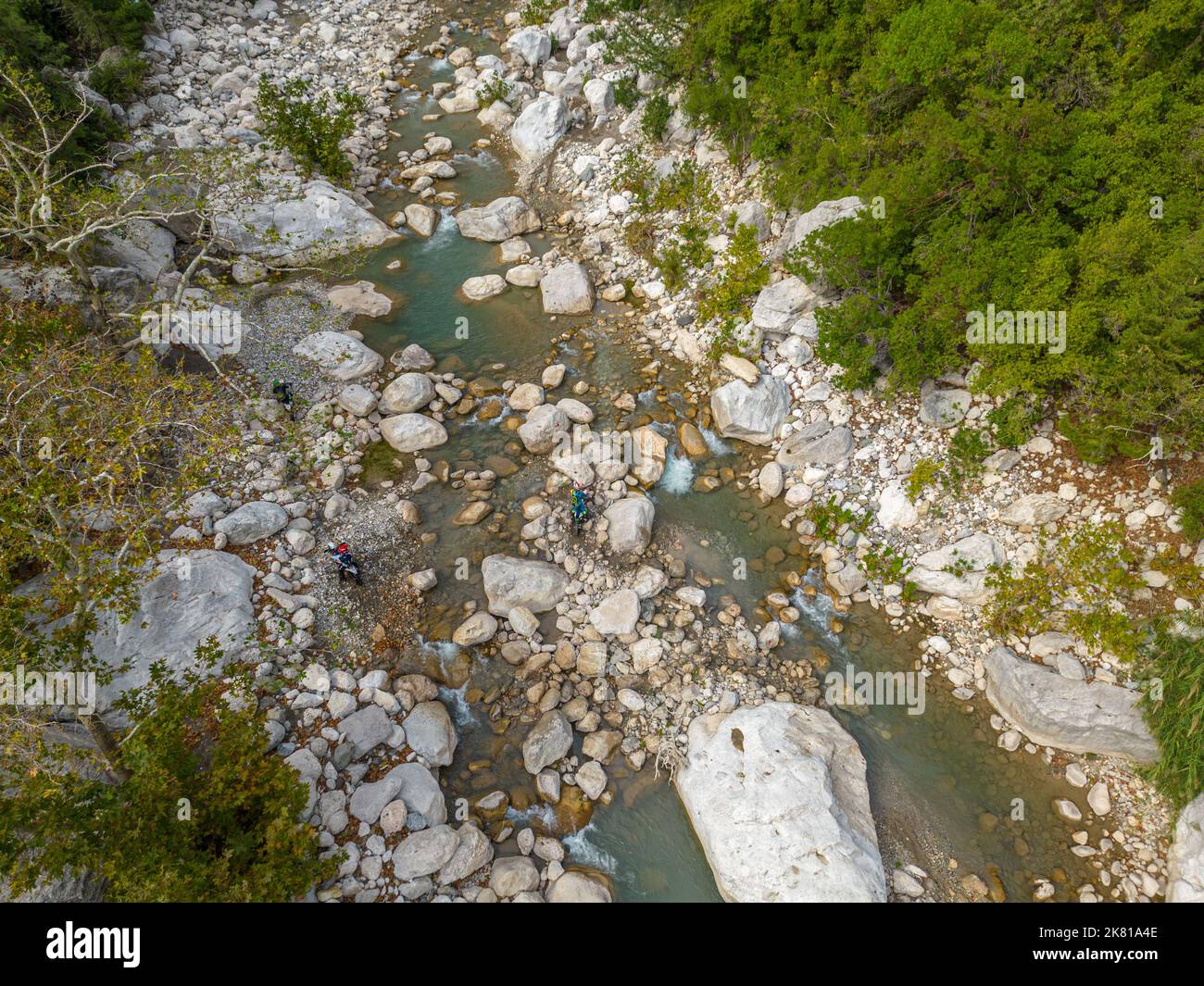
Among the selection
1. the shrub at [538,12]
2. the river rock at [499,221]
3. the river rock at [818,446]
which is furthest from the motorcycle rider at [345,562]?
the shrub at [538,12]

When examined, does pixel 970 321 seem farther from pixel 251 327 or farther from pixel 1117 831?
pixel 251 327

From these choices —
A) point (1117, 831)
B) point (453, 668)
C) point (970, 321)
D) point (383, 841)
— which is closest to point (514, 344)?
point (453, 668)

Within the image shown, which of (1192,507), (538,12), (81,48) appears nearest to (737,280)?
(1192,507)

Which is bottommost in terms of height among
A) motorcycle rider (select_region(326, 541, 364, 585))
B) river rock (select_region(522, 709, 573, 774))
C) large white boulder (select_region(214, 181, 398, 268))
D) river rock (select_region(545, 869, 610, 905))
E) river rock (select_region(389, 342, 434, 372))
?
river rock (select_region(545, 869, 610, 905))

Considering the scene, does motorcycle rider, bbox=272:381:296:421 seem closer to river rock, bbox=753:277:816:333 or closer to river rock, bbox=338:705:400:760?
river rock, bbox=338:705:400:760

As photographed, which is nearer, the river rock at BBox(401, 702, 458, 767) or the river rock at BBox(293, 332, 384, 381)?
the river rock at BBox(401, 702, 458, 767)

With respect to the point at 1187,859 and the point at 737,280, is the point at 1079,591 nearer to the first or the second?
the point at 1187,859

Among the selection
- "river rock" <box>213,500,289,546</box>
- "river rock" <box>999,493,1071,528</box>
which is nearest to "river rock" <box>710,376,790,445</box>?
"river rock" <box>999,493,1071,528</box>

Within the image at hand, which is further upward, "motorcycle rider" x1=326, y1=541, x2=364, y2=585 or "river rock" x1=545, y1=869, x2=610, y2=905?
"motorcycle rider" x1=326, y1=541, x2=364, y2=585

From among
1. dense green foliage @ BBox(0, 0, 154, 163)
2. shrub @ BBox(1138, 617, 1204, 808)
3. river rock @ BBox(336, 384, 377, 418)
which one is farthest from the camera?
dense green foliage @ BBox(0, 0, 154, 163)
